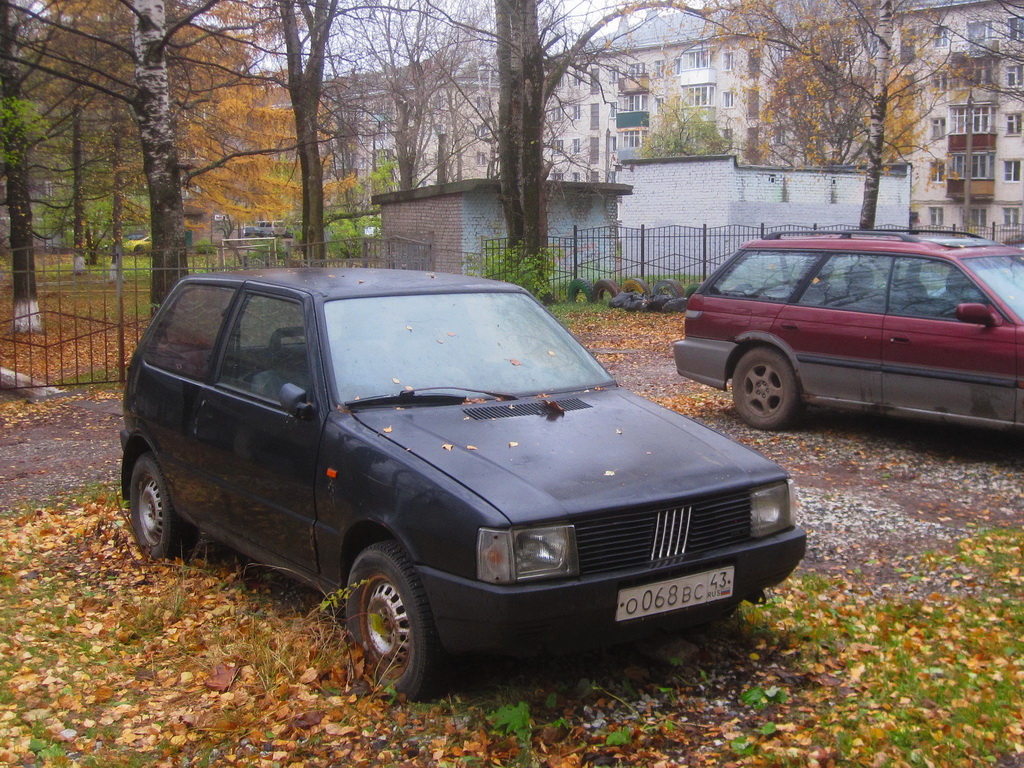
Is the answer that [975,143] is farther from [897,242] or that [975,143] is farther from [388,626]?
[388,626]

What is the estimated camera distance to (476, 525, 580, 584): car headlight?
355 cm

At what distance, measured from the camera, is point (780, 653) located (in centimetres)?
435

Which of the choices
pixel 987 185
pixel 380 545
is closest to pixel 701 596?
pixel 380 545

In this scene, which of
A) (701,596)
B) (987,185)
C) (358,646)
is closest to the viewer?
(701,596)

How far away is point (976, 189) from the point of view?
60969mm

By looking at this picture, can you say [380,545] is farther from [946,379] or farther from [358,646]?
[946,379]

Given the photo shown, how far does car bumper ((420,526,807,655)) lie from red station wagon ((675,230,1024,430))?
4.58 metres

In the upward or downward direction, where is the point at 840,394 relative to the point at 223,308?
downward

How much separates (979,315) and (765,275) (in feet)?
7.19

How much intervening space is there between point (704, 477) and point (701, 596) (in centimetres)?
47

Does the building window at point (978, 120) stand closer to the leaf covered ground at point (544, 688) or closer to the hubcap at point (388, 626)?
the leaf covered ground at point (544, 688)

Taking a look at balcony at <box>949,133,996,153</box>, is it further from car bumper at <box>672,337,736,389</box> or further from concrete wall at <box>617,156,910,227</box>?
car bumper at <box>672,337,736,389</box>

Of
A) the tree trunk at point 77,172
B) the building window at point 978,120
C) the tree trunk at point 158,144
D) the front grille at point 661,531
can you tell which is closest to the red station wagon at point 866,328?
the front grille at point 661,531

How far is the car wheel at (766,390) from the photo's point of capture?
8.88m
